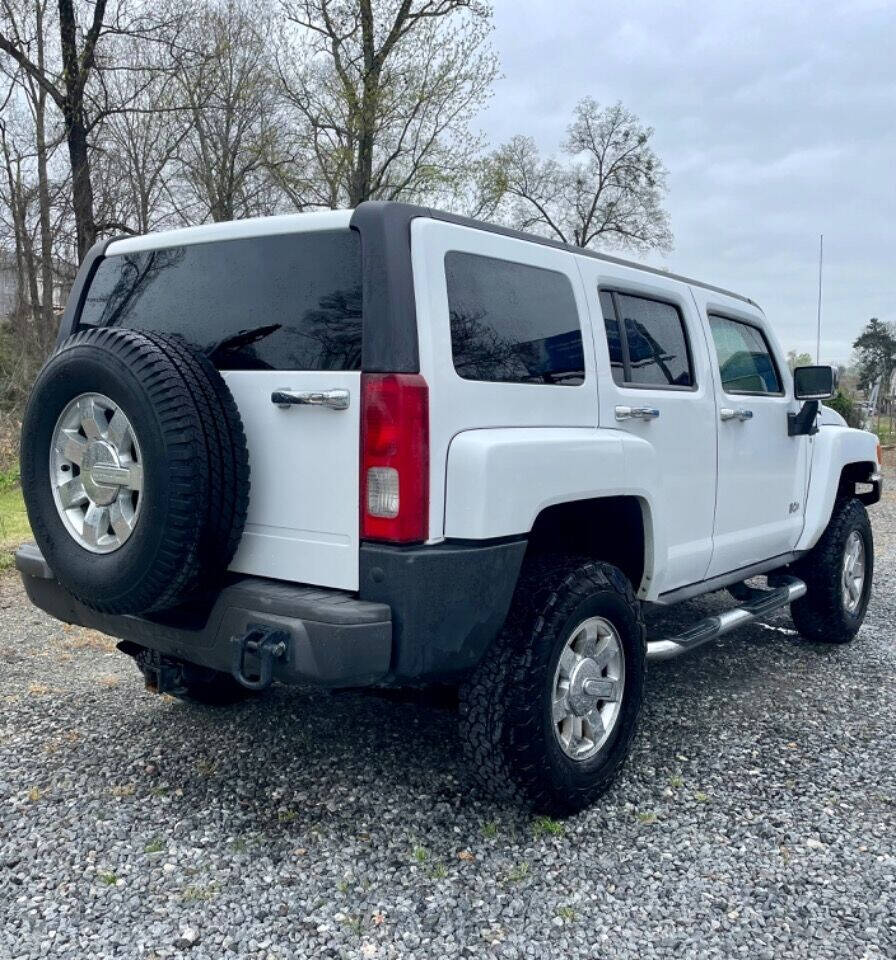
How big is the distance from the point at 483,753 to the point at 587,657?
523mm

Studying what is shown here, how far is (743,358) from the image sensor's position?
14.7 ft

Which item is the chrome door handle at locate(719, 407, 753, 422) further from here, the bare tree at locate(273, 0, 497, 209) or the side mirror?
the bare tree at locate(273, 0, 497, 209)

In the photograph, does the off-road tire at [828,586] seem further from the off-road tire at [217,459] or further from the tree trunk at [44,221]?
the tree trunk at [44,221]

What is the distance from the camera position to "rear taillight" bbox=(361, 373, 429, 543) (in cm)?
246

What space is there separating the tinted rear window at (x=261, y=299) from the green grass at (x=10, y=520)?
117 inches

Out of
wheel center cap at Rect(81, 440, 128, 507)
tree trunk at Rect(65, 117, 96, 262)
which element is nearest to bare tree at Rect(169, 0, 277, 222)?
tree trunk at Rect(65, 117, 96, 262)

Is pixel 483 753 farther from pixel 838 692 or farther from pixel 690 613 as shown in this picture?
pixel 690 613

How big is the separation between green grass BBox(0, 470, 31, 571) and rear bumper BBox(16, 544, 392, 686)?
10.7ft

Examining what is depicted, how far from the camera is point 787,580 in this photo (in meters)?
4.88

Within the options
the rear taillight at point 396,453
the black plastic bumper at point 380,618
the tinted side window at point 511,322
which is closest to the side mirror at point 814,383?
the tinted side window at point 511,322

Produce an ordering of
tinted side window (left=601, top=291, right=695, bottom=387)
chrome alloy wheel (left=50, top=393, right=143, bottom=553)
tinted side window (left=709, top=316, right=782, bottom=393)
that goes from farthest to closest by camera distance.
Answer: tinted side window (left=709, top=316, right=782, bottom=393)
tinted side window (left=601, top=291, right=695, bottom=387)
chrome alloy wheel (left=50, top=393, right=143, bottom=553)

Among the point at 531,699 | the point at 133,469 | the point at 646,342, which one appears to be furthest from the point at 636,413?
the point at 133,469

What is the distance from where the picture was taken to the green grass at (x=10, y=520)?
7.18 m

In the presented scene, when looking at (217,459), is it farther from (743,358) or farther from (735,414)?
(743,358)
